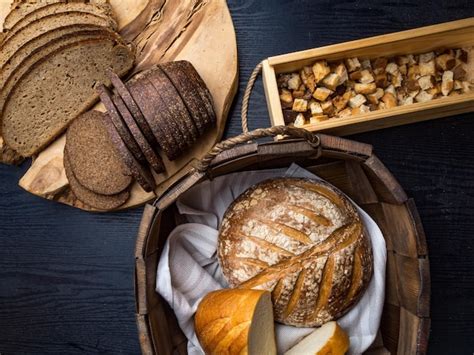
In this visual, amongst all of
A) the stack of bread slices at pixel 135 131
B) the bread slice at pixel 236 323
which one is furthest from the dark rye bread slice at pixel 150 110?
the bread slice at pixel 236 323

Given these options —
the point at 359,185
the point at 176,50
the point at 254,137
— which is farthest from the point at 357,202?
the point at 176,50

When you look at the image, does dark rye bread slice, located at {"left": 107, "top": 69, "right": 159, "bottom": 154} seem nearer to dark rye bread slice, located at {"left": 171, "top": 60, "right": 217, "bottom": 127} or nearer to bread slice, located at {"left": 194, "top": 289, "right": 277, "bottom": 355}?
dark rye bread slice, located at {"left": 171, "top": 60, "right": 217, "bottom": 127}

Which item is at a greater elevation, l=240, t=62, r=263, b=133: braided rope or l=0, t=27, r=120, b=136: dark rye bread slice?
l=0, t=27, r=120, b=136: dark rye bread slice

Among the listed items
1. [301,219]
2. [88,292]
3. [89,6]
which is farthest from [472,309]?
[89,6]

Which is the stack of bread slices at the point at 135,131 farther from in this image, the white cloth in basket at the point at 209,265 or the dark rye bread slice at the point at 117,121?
the white cloth in basket at the point at 209,265

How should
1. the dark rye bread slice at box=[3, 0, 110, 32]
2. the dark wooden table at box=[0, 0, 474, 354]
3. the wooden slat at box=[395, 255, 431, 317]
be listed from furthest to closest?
the dark wooden table at box=[0, 0, 474, 354], the dark rye bread slice at box=[3, 0, 110, 32], the wooden slat at box=[395, 255, 431, 317]

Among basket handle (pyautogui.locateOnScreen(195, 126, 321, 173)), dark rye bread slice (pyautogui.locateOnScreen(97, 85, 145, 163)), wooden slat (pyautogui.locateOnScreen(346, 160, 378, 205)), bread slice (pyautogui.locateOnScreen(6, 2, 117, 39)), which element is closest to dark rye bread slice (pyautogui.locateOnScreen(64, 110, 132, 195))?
dark rye bread slice (pyautogui.locateOnScreen(97, 85, 145, 163))
